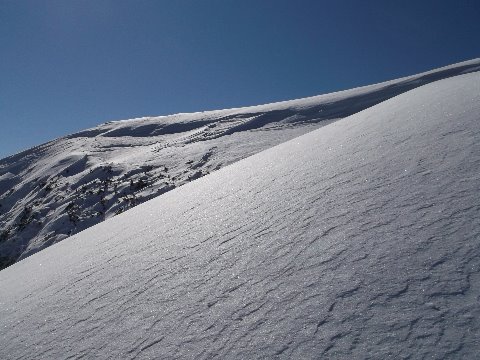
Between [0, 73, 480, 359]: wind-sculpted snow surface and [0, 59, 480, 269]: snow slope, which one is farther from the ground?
[0, 59, 480, 269]: snow slope

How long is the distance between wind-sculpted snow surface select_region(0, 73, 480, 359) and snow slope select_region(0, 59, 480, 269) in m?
6.86

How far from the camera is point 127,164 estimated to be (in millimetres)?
12617

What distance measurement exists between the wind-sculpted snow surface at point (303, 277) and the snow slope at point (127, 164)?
22.5 ft

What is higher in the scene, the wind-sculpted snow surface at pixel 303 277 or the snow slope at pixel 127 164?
the snow slope at pixel 127 164

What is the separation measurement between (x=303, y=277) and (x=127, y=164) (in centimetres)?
1195

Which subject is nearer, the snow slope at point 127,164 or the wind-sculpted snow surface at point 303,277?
the wind-sculpted snow surface at point 303,277

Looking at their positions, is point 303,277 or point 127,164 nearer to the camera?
point 303,277

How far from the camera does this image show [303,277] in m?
1.49

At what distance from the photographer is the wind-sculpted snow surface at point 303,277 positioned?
1.10m

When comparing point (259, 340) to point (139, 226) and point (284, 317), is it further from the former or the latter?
point (139, 226)

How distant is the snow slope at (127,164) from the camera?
31.4 ft

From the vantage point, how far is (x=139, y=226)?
12.1ft

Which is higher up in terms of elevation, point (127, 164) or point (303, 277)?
point (127, 164)

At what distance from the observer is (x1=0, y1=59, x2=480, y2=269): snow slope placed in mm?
9570
